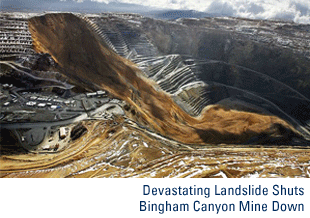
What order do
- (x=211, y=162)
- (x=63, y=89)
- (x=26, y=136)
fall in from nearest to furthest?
(x=211, y=162) < (x=26, y=136) < (x=63, y=89)

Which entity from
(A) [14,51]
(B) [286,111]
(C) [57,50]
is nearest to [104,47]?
(C) [57,50]

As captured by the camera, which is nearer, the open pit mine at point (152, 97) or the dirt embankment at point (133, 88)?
the open pit mine at point (152, 97)

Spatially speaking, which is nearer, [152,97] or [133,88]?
[133,88]

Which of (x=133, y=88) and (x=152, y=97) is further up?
(x=133, y=88)

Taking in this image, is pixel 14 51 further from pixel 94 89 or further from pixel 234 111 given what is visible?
pixel 234 111
